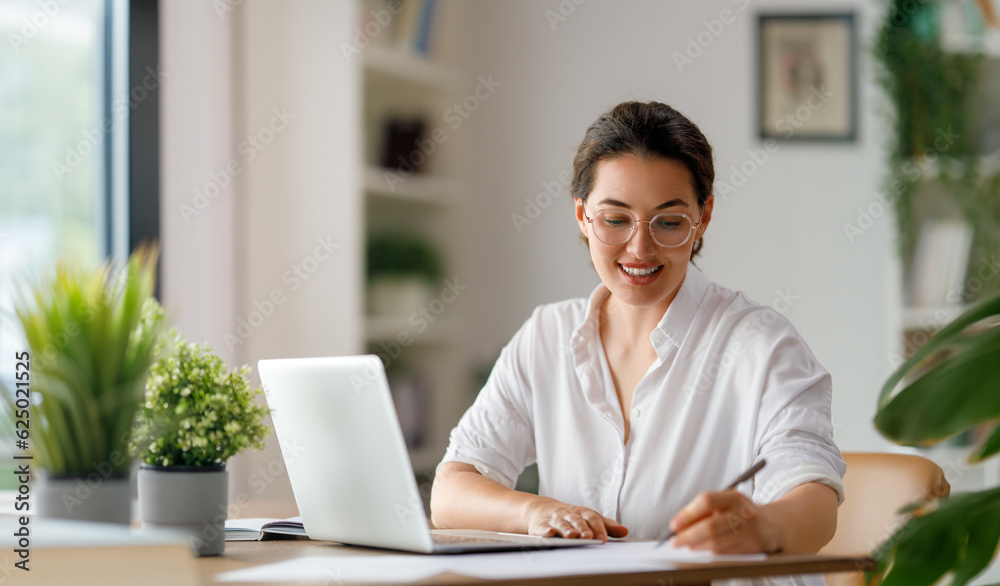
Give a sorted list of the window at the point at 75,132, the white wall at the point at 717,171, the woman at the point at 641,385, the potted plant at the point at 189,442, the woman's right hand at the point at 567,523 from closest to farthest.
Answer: the potted plant at the point at 189,442, the woman's right hand at the point at 567,523, the woman at the point at 641,385, the window at the point at 75,132, the white wall at the point at 717,171

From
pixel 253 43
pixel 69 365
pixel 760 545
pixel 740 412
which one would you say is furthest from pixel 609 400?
pixel 253 43

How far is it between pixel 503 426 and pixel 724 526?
687mm

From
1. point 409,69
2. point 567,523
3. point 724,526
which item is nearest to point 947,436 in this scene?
point 724,526

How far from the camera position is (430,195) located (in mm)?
3123

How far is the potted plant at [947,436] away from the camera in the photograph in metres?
0.98

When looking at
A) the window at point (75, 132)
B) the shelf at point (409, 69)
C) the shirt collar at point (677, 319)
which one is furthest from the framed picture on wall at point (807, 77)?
the window at point (75, 132)

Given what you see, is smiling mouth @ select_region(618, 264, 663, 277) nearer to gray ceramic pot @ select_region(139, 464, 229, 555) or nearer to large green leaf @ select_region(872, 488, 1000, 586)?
large green leaf @ select_region(872, 488, 1000, 586)

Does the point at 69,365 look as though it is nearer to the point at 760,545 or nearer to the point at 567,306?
the point at 760,545

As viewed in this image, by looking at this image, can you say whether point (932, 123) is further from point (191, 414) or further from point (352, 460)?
point (191, 414)

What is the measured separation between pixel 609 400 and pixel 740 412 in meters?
0.22

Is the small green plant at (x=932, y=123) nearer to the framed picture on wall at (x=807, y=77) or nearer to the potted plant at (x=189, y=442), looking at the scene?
the framed picture on wall at (x=807, y=77)

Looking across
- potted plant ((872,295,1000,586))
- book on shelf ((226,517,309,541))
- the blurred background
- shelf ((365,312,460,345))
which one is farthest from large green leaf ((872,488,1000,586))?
shelf ((365,312,460,345))

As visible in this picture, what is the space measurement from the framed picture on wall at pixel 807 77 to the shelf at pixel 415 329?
1.24 meters

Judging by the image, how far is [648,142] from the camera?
5.06ft
